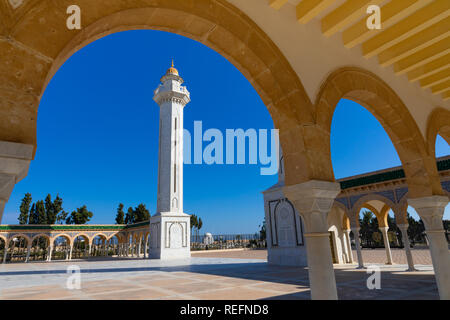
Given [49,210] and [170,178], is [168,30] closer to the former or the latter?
[170,178]

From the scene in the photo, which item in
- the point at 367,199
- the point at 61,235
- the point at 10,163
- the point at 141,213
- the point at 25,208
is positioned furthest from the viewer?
the point at 141,213

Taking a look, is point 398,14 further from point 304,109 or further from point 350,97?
point 304,109

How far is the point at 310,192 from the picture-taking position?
2.93 meters

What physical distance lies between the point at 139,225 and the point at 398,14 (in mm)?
25080

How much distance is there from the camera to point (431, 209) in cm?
469

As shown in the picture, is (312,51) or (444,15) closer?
(444,15)

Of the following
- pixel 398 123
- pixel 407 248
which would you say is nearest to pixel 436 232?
pixel 398 123

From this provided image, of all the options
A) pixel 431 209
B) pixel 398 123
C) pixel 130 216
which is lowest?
pixel 431 209

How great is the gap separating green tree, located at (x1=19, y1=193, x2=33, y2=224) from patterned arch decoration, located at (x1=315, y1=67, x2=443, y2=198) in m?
42.3

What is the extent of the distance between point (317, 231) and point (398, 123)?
316 cm

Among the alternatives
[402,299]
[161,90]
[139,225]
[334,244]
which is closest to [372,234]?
[334,244]

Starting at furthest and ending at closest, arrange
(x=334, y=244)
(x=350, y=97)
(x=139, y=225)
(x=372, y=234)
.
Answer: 1. (x=372, y=234)
2. (x=139, y=225)
3. (x=334, y=244)
4. (x=350, y=97)

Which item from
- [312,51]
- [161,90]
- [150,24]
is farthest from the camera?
[161,90]

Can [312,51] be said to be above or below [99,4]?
above
